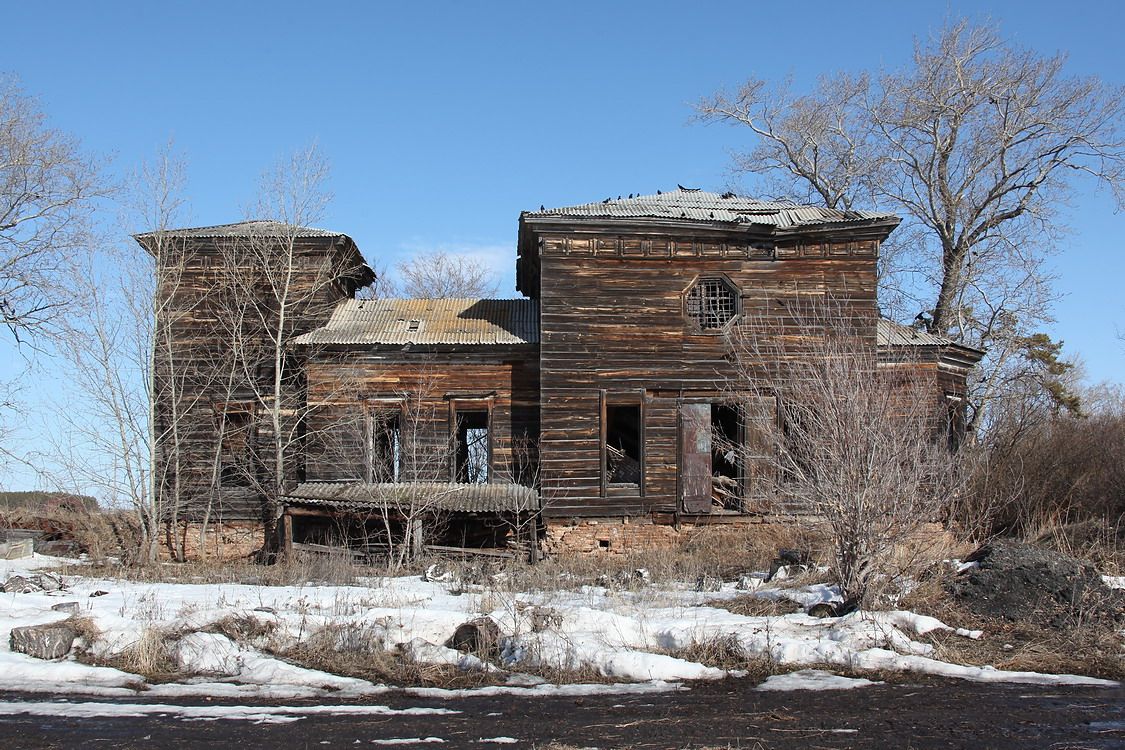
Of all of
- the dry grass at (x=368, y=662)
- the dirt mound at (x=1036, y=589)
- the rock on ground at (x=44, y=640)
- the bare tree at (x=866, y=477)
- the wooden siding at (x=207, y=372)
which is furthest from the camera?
the wooden siding at (x=207, y=372)

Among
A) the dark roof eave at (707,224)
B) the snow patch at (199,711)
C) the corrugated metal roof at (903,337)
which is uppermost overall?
the dark roof eave at (707,224)

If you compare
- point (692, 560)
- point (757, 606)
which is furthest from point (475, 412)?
point (757, 606)

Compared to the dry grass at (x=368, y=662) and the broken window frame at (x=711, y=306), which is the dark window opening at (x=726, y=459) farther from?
the dry grass at (x=368, y=662)

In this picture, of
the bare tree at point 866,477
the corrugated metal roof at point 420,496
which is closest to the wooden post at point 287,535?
the corrugated metal roof at point 420,496

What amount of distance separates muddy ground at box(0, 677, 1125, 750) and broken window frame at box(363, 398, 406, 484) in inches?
437

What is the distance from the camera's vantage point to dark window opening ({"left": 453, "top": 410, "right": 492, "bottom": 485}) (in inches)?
776

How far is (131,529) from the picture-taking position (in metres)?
20.0

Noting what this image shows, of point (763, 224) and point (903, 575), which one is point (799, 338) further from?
point (903, 575)

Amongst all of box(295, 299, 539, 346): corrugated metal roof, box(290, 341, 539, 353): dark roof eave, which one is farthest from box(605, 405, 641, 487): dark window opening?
box(295, 299, 539, 346): corrugated metal roof

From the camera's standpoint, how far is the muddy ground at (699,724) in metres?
6.53

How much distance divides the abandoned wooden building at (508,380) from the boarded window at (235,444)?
0.05 metres

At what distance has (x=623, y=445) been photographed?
21438 millimetres

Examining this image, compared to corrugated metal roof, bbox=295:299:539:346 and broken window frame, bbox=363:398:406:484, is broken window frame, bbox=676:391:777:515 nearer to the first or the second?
corrugated metal roof, bbox=295:299:539:346

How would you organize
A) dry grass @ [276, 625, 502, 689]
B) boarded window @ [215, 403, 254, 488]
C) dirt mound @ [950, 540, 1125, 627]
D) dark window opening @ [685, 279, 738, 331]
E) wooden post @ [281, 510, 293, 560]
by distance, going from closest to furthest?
dry grass @ [276, 625, 502, 689], dirt mound @ [950, 540, 1125, 627], wooden post @ [281, 510, 293, 560], dark window opening @ [685, 279, 738, 331], boarded window @ [215, 403, 254, 488]
